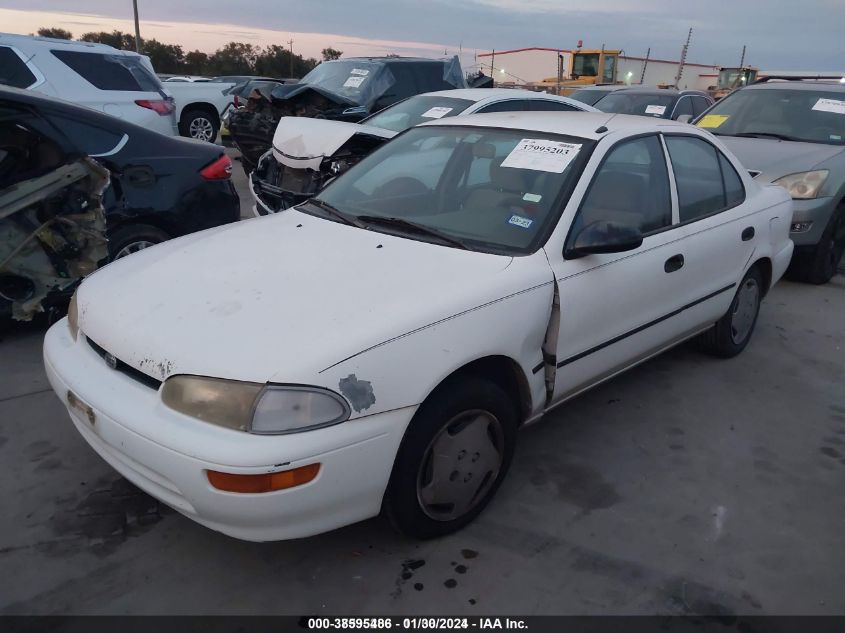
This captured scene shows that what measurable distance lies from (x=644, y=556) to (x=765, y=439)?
135 centimetres

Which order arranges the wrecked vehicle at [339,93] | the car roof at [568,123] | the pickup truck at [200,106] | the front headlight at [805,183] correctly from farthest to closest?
the pickup truck at [200,106]
the wrecked vehicle at [339,93]
the front headlight at [805,183]
the car roof at [568,123]

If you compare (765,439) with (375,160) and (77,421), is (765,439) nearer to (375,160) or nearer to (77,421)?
(375,160)

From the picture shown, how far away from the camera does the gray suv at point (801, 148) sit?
6078 mm

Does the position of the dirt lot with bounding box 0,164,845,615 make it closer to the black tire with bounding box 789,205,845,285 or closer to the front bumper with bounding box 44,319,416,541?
the front bumper with bounding box 44,319,416,541

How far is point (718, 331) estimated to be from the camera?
14.3ft

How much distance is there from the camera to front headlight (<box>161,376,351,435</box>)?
210 centimetres

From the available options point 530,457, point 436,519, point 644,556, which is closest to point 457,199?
point 530,457

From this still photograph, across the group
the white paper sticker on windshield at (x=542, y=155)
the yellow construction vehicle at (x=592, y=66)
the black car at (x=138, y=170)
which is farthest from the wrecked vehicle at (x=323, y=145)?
the yellow construction vehicle at (x=592, y=66)

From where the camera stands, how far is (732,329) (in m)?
4.43

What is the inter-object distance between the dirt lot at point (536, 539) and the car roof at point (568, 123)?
150 cm

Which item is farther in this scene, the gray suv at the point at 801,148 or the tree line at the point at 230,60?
the tree line at the point at 230,60

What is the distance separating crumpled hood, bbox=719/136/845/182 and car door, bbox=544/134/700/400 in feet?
9.95

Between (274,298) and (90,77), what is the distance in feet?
21.6

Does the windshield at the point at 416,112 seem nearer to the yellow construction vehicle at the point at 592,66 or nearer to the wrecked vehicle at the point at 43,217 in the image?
the wrecked vehicle at the point at 43,217
